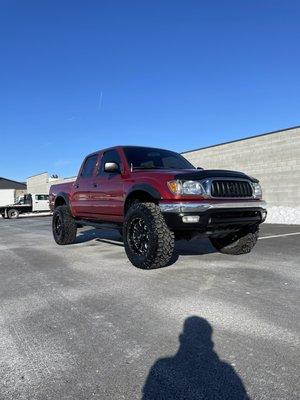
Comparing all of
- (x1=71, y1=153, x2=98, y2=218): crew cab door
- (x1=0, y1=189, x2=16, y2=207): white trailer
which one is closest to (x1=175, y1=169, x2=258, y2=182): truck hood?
(x1=71, y1=153, x2=98, y2=218): crew cab door

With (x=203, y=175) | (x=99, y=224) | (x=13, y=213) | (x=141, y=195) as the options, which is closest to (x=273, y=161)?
(x=99, y=224)

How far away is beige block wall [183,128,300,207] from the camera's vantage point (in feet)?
59.7

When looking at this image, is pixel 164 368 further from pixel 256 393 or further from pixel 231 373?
pixel 256 393

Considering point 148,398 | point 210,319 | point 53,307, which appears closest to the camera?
point 148,398

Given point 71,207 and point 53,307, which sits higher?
point 71,207

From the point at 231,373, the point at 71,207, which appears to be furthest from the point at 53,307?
the point at 71,207

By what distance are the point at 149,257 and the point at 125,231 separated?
0.80 metres

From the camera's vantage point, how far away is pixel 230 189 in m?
6.36

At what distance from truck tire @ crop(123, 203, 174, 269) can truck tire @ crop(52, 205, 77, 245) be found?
10.4ft

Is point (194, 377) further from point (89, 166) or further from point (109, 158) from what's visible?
point (89, 166)

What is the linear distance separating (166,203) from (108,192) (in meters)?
1.98

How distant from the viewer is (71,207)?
946 cm

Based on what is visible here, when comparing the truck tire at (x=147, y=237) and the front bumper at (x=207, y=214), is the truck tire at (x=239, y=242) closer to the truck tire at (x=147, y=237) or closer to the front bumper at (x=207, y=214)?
the front bumper at (x=207, y=214)

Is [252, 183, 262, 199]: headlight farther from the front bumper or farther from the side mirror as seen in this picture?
the side mirror
